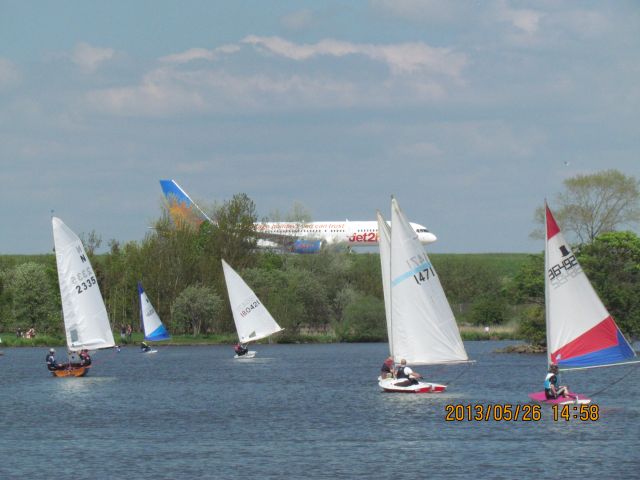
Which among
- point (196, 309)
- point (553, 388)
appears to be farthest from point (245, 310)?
point (553, 388)

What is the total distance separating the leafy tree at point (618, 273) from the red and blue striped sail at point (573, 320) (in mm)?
48385

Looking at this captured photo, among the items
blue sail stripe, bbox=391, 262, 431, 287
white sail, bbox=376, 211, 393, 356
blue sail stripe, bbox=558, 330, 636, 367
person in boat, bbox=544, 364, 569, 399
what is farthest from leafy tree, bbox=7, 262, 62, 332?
blue sail stripe, bbox=558, 330, 636, 367

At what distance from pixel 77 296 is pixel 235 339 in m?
61.7

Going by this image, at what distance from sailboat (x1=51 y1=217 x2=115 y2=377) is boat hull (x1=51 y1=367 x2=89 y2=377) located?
6.15 m

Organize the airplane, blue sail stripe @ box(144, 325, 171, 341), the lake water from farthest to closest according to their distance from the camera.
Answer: the airplane < blue sail stripe @ box(144, 325, 171, 341) < the lake water

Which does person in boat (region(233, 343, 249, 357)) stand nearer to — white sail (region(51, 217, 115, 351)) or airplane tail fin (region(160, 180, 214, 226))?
white sail (region(51, 217, 115, 351))

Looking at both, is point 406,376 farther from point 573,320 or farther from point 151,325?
point 151,325

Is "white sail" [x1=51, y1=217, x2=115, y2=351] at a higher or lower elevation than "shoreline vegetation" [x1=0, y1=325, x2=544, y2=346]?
higher

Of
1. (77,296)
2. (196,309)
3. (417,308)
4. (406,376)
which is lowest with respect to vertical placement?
(406,376)

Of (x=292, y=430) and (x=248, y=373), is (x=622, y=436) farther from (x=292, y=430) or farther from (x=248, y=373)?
(x=248, y=373)

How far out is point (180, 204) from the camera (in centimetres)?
17988

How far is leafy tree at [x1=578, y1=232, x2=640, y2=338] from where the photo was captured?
95938 millimetres

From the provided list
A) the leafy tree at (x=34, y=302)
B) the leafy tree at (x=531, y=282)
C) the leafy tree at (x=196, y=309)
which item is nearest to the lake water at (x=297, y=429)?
the leafy tree at (x=531, y=282)

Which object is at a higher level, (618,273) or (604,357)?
(618,273)
